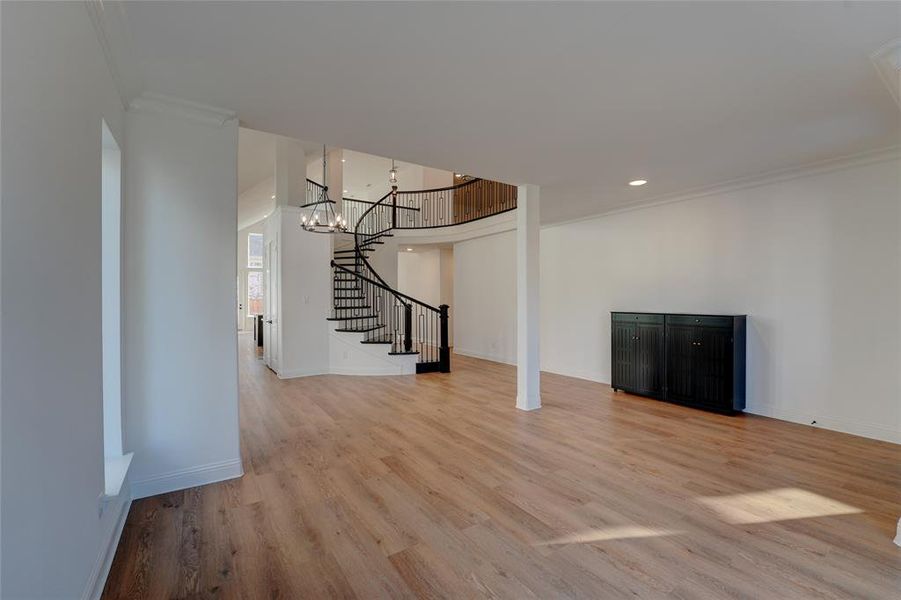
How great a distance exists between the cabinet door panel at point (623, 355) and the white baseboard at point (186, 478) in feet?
15.3

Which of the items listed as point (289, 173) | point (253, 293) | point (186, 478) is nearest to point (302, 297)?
point (289, 173)

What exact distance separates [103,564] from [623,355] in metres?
5.41

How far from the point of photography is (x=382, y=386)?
19.3 feet

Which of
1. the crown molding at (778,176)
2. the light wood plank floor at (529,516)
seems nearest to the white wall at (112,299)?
the light wood plank floor at (529,516)

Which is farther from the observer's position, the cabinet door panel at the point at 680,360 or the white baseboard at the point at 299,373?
the white baseboard at the point at 299,373

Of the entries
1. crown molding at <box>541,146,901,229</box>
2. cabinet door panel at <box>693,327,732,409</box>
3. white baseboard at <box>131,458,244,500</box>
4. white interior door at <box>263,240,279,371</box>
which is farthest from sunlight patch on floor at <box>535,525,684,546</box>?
white interior door at <box>263,240,279,371</box>

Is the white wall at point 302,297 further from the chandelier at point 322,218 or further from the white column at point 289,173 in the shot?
the white column at point 289,173

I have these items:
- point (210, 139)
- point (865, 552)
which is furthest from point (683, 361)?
point (210, 139)

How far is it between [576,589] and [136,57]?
3504 mm

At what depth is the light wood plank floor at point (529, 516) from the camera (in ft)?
6.14

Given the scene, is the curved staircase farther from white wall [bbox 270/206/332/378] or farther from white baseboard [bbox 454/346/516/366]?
white baseboard [bbox 454/346/516/366]

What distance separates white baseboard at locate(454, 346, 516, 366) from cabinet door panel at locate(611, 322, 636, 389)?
2.46 meters

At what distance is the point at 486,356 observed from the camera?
8.50 metres

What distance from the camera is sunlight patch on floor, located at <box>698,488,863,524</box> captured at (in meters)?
2.41
